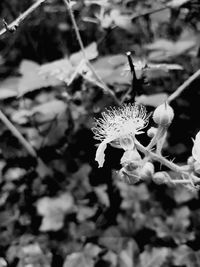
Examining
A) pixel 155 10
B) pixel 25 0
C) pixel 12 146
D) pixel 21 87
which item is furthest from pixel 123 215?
pixel 25 0

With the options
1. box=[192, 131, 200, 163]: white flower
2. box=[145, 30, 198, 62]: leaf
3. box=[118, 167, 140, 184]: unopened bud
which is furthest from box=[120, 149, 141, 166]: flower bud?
box=[145, 30, 198, 62]: leaf

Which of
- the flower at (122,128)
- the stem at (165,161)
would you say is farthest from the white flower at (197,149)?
the flower at (122,128)

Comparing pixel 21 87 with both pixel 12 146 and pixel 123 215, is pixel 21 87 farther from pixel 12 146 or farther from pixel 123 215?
pixel 123 215

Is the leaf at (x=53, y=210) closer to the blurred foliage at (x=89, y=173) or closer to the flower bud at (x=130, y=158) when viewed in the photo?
the blurred foliage at (x=89, y=173)

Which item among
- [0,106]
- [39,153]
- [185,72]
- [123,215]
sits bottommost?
[123,215]

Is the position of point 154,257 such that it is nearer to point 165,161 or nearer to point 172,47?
point 165,161

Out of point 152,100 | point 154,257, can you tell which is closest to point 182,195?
point 154,257

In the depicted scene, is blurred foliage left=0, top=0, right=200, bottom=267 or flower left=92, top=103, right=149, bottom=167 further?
blurred foliage left=0, top=0, right=200, bottom=267

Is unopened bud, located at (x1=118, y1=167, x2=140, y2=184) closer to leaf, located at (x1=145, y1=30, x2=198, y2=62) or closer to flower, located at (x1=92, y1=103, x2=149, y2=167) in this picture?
flower, located at (x1=92, y1=103, x2=149, y2=167)
